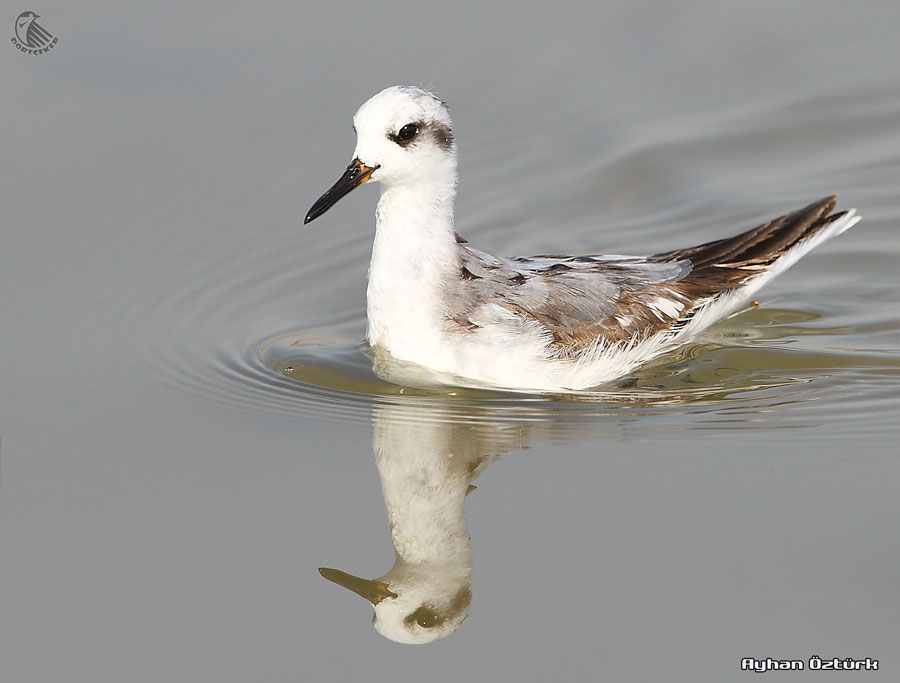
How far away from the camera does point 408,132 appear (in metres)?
8.81

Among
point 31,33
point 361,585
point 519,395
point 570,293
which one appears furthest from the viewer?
point 31,33

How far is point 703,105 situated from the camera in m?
12.7

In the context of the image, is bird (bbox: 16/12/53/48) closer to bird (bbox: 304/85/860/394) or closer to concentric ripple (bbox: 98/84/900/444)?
concentric ripple (bbox: 98/84/900/444)

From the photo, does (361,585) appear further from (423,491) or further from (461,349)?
(461,349)

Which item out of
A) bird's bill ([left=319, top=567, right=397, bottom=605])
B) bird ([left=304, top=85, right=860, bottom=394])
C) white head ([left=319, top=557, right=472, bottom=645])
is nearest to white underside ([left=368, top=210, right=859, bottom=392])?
bird ([left=304, top=85, right=860, bottom=394])

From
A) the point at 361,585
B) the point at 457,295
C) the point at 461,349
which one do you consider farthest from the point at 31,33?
the point at 361,585

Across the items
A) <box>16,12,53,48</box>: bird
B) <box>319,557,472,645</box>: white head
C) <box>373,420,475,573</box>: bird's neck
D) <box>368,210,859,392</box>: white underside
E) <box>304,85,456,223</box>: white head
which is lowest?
<box>319,557,472,645</box>: white head

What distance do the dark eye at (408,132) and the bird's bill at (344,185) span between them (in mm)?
251

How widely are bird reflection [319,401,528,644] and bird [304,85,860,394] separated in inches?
18.3

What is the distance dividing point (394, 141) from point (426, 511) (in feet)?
8.08

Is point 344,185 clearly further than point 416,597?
Yes

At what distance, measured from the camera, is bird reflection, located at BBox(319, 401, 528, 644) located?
6840 mm

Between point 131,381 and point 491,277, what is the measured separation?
250 centimetres

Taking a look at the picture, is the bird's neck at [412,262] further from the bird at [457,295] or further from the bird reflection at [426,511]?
the bird reflection at [426,511]
